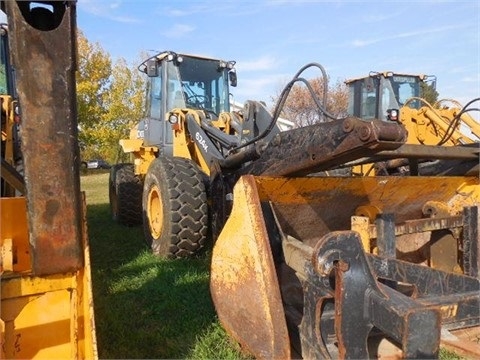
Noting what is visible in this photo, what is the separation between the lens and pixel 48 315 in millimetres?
1999

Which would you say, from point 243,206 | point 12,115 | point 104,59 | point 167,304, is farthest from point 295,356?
point 104,59

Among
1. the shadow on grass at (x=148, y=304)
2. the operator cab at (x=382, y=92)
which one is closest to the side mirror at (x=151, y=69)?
the shadow on grass at (x=148, y=304)

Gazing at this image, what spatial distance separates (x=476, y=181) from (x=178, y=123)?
133 inches

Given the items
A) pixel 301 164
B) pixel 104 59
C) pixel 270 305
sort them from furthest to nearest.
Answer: pixel 104 59
pixel 301 164
pixel 270 305

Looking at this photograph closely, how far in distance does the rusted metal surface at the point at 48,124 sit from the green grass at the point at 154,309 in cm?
135

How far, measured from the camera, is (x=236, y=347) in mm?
2898

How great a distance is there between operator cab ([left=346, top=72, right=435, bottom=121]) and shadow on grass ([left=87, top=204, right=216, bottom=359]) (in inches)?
256

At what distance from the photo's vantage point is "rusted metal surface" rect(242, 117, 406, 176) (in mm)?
2088

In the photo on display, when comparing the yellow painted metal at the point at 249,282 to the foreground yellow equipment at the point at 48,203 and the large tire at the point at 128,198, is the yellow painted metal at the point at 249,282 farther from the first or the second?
the large tire at the point at 128,198

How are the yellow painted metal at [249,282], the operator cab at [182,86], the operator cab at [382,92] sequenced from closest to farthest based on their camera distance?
the yellow painted metal at [249,282] → the operator cab at [182,86] → the operator cab at [382,92]

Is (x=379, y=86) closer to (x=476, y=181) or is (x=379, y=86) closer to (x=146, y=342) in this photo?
(x=476, y=181)

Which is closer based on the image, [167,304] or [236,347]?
[236,347]

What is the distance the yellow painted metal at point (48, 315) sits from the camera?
191 centimetres

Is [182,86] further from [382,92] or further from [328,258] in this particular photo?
[382,92]
